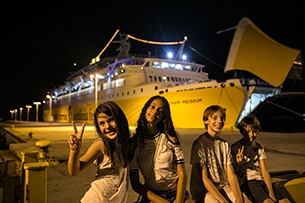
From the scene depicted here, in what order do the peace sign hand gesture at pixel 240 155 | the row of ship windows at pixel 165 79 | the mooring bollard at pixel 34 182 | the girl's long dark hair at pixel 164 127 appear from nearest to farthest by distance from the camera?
the girl's long dark hair at pixel 164 127 → the mooring bollard at pixel 34 182 → the peace sign hand gesture at pixel 240 155 → the row of ship windows at pixel 165 79

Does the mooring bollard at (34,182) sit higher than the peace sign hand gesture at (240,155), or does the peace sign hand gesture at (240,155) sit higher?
the peace sign hand gesture at (240,155)

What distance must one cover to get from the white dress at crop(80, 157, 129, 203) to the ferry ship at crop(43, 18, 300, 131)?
4583 millimetres

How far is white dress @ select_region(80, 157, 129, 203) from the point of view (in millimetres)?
1826

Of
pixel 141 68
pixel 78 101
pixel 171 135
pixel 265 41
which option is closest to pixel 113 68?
pixel 141 68

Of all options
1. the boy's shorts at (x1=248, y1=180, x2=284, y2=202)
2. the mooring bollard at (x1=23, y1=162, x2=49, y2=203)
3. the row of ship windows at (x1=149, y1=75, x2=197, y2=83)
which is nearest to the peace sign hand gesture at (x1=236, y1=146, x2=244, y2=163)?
the boy's shorts at (x1=248, y1=180, x2=284, y2=202)

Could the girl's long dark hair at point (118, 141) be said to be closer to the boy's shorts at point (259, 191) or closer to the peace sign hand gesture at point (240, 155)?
the peace sign hand gesture at point (240, 155)

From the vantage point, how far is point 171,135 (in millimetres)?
2184

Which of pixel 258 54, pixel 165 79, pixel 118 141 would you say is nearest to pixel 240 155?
pixel 118 141

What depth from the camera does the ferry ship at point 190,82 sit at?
6113 millimetres

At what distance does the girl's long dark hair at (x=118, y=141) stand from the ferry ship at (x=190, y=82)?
442 centimetres

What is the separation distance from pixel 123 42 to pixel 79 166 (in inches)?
1192

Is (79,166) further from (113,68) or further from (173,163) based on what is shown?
(113,68)

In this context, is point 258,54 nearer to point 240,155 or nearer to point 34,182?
point 240,155

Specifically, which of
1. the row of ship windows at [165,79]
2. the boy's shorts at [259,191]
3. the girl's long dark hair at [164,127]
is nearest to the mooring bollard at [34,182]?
the girl's long dark hair at [164,127]
